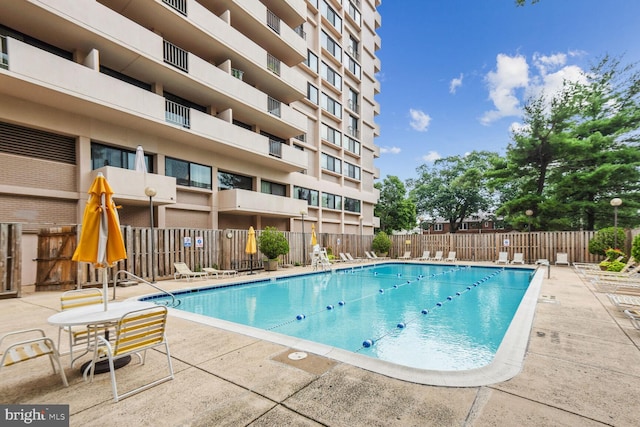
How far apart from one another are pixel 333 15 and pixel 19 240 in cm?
2814

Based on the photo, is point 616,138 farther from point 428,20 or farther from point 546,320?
point 546,320

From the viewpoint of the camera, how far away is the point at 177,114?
14.9 meters

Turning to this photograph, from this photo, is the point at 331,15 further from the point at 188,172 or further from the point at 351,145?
the point at 188,172

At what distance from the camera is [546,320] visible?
19.1ft

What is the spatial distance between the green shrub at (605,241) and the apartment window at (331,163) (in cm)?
1840

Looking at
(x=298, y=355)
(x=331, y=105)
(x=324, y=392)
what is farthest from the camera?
(x=331, y=105)

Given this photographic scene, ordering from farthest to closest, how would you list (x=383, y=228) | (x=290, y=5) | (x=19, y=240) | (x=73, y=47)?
(x=383, y=228)
(x=290, y=5)
(x=73, y=47)
(x=19, y=240)

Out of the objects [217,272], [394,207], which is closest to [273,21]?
[217,272]

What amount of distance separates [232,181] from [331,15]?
1891 centimetres

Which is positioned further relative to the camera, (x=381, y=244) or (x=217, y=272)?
(x=381, y=244)

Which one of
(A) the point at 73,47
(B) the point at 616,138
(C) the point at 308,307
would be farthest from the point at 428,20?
(C) the point at 308,307

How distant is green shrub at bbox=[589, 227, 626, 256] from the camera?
15.6 m

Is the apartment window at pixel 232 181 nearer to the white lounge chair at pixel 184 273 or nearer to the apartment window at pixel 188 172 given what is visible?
the apartment window at pixel 188 172

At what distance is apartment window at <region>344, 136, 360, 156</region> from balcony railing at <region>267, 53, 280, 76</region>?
36.4 feet
